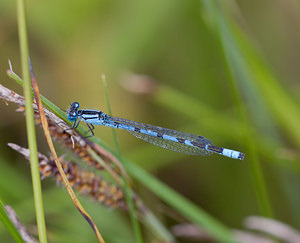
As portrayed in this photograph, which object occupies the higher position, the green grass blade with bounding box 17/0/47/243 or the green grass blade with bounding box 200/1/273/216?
the green grass blade with bounding box 200/1/273/216

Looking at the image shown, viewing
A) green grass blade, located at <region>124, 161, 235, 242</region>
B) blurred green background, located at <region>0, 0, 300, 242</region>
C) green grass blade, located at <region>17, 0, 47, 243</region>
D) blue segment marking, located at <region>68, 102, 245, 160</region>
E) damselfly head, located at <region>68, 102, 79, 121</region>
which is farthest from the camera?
blurred green background, located at <region>0, 0, 300, 242</region>

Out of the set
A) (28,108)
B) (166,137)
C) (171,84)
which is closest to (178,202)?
(166,137)

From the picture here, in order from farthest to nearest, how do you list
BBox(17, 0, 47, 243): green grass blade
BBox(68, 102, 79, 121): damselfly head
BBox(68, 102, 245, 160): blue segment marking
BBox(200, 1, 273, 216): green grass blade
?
BBox(68, 102, 245, 160): blue segment marking, BBox(68, 102, 79, 121): damselfly head, BBox(200, 1, 273, 216): green grass blade, BBox(17, 0, 47, 243): green grass blade

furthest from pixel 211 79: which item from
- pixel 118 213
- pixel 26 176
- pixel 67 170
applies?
pixel 67 170

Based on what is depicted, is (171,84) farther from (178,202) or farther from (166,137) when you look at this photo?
(178,202)

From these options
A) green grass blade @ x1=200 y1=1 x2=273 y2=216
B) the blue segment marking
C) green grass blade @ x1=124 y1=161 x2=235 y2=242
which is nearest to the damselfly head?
the blue segment marking

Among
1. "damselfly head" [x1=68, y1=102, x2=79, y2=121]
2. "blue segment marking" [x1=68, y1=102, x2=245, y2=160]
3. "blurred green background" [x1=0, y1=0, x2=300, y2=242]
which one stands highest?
"blurred green background" [x1=0, y1=0, x2=300, y2=242]

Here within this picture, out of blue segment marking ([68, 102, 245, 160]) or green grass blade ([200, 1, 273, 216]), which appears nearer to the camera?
green grass blade ([200, 1, 273, 216])

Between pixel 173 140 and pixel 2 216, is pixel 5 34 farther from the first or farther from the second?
pixel 2 216

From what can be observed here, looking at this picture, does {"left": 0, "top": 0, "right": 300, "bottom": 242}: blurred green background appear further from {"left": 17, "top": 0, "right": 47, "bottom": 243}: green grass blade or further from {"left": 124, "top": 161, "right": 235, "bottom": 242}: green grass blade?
{"left": 17, "top": 0, "right": 47, "bottom": 243}: green grass blade
